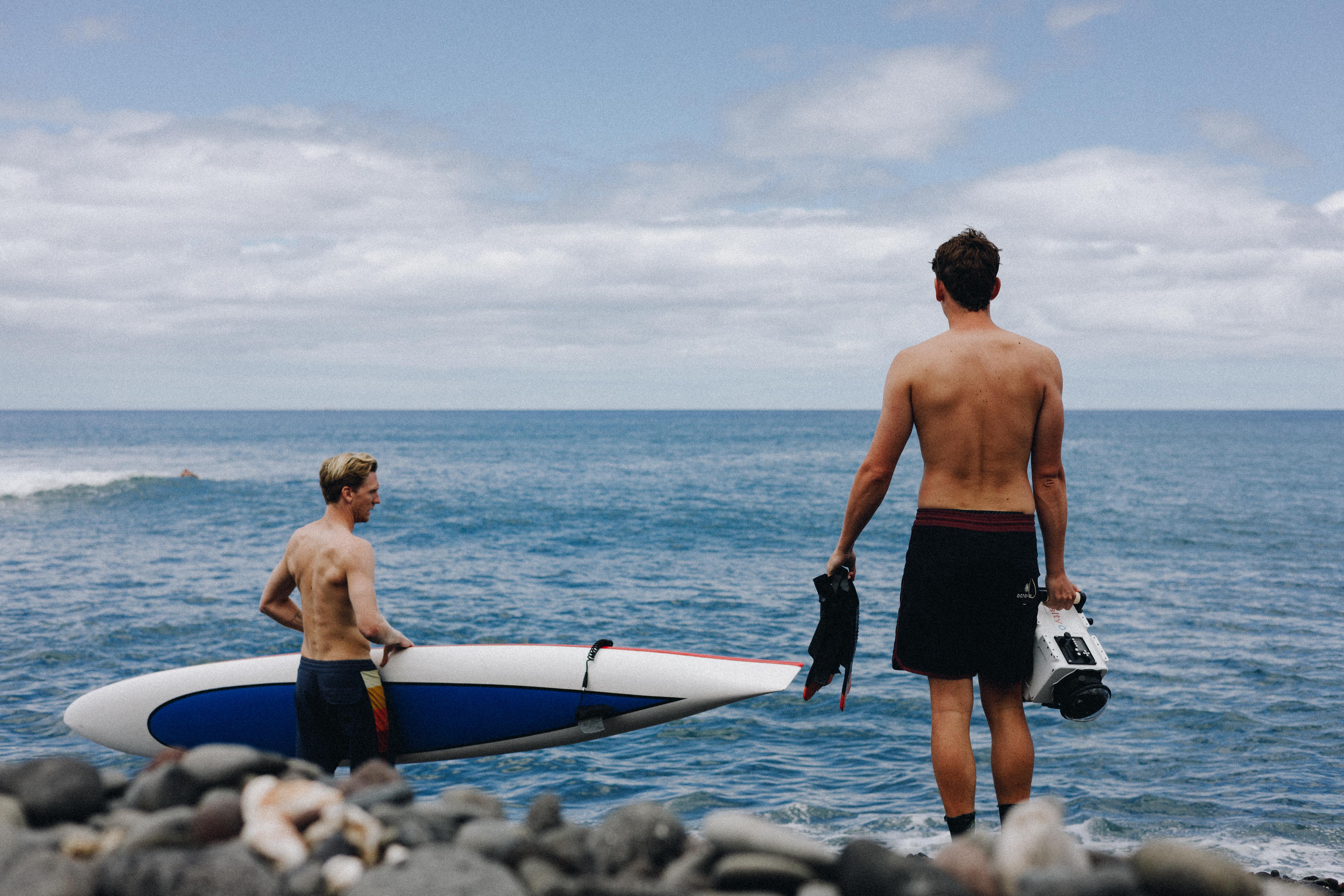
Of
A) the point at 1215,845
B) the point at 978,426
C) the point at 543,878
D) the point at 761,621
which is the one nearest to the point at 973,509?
the point at 978,426

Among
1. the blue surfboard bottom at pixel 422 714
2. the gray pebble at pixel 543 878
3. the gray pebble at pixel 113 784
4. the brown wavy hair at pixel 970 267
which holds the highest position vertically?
the brown wavy hair at pixel 970 267

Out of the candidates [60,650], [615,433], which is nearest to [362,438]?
[615,433]

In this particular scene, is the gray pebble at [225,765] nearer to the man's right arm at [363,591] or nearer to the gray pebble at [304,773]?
the gray pebble at [304,773]

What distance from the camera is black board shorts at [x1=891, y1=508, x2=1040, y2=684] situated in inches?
144

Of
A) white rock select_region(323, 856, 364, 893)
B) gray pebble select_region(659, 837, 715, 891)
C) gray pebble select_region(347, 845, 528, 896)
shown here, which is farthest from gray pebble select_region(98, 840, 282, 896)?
gray pebble select_region(659, 837, 715, 891)

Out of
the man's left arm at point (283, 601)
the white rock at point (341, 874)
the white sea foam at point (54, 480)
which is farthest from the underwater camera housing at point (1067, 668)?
the white sea foam at point (54, 480)

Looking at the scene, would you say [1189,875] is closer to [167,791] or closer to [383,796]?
[383,796]

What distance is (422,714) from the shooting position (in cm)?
588

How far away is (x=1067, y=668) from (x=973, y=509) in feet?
2.39

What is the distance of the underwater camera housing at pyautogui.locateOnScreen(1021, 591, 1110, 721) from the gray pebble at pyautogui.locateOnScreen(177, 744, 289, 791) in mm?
2792

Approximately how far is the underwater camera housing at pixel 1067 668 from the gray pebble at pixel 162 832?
2958 mm

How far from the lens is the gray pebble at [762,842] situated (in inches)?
96.9

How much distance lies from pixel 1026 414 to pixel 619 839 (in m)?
2.19

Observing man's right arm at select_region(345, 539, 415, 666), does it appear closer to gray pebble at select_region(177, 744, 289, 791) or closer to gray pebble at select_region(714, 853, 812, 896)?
gray pebble at select_region(177, 744, 289, 791)
